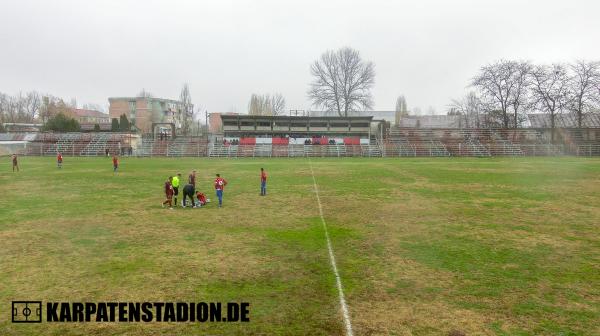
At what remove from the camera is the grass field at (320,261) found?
7043mm

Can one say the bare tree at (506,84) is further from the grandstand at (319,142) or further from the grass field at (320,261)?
the grass field at (320,261)

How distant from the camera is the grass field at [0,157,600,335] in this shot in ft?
23.1

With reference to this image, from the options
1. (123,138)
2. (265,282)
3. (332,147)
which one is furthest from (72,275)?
(123,138)

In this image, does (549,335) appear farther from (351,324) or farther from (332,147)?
(332,147)

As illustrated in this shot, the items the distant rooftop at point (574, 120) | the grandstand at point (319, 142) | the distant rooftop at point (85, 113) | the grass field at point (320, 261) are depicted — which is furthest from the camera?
the distant rooftop at point (85, 113)

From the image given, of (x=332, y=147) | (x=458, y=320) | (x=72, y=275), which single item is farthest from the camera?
(x=332, y=147)

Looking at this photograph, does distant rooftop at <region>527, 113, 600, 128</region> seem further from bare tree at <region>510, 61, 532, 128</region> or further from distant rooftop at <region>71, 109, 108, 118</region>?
distant rooftop at <region>71, 109, 108, 118</region>

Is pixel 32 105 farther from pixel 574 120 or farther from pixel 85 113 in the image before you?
pixel 574 120

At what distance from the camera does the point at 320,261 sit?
10273 millimetres

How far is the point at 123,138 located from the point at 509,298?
6843cm

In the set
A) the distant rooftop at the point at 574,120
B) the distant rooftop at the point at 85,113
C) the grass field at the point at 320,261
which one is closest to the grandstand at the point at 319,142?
the distant rooftop at the point at 574,120

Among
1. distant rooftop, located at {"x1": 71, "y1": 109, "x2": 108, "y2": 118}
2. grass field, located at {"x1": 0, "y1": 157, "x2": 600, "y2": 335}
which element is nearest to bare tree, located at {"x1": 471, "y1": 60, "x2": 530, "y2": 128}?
grass field, located at {"x1": 0, "y1": 157, "x2": 600, "y2": 335}

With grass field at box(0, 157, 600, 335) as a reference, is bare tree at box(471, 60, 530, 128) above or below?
above

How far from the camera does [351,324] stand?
6836 millimetres
